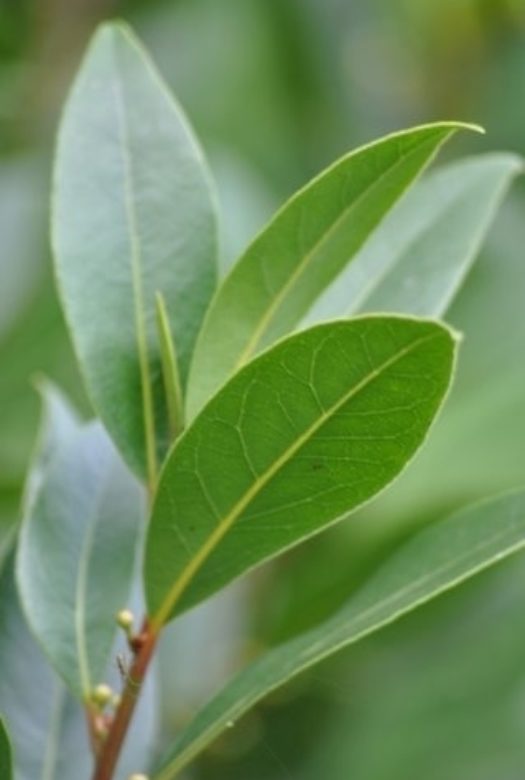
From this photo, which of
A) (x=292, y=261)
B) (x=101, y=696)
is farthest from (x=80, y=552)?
(x=292, y=261)

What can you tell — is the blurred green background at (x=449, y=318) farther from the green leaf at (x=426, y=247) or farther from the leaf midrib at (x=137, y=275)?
the green leaf at (x=426, y=247)

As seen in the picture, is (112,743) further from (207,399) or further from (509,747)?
(509,747)

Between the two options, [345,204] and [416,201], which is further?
[416,201]

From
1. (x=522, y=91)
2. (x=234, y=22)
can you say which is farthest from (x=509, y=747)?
(x=234, y=22)

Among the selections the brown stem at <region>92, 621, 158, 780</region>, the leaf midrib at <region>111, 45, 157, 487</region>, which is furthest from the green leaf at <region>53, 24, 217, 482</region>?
the brown stem at <region>92, 621, 158, 780</region>

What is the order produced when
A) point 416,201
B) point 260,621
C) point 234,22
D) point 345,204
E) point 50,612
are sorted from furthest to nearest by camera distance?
point 234,22 → point 260,621 → point 416,201 → point 50,612 → point 345,204
